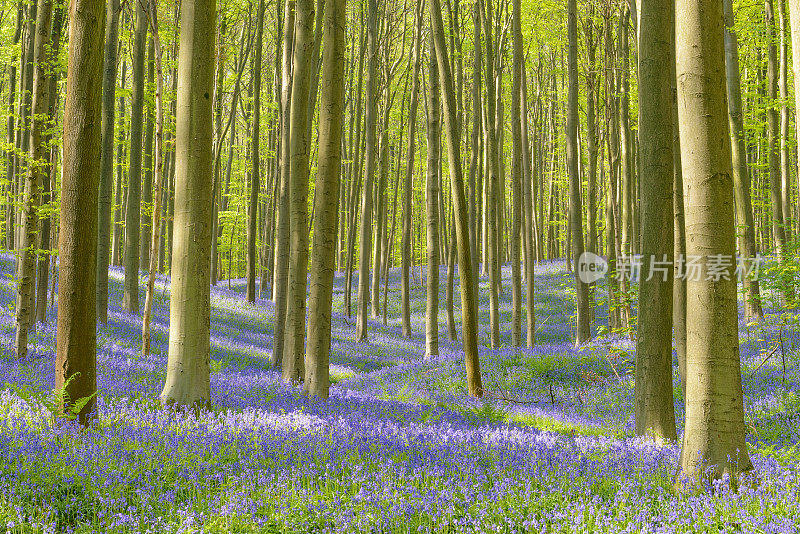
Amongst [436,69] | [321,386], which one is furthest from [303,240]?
[436,69]

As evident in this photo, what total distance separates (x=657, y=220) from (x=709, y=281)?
7.08 ft

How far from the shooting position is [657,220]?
6000 mm

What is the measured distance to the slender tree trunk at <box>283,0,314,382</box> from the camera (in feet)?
29.8

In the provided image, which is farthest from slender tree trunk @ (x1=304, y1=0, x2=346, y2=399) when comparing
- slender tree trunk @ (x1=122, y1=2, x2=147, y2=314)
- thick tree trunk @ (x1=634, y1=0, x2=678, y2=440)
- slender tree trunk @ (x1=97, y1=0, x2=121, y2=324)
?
slender tree trunk @ (x1=122, y1=2, x2=147, y2=314)

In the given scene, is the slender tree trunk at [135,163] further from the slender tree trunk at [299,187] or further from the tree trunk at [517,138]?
the tree trunk at [517,138]

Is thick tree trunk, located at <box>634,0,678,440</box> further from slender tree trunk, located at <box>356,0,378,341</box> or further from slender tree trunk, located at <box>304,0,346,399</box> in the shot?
slender tree trunk, located at <box>356,0,378,341</box>

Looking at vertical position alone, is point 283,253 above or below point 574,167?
below

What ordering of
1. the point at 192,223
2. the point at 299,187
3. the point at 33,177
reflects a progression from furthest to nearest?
the point at 299,187 → the point at 33,177 → the point at 192,223

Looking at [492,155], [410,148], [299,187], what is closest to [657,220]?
[299,187]

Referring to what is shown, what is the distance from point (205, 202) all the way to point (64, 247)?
151 cm

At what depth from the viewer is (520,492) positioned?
12.8ft

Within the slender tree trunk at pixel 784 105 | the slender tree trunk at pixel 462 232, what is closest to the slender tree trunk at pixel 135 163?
the slender tree trunk at pixel 462 232

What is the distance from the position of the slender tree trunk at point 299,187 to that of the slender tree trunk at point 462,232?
2.29m

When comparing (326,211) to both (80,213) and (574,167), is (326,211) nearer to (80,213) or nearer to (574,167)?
(80,213)
